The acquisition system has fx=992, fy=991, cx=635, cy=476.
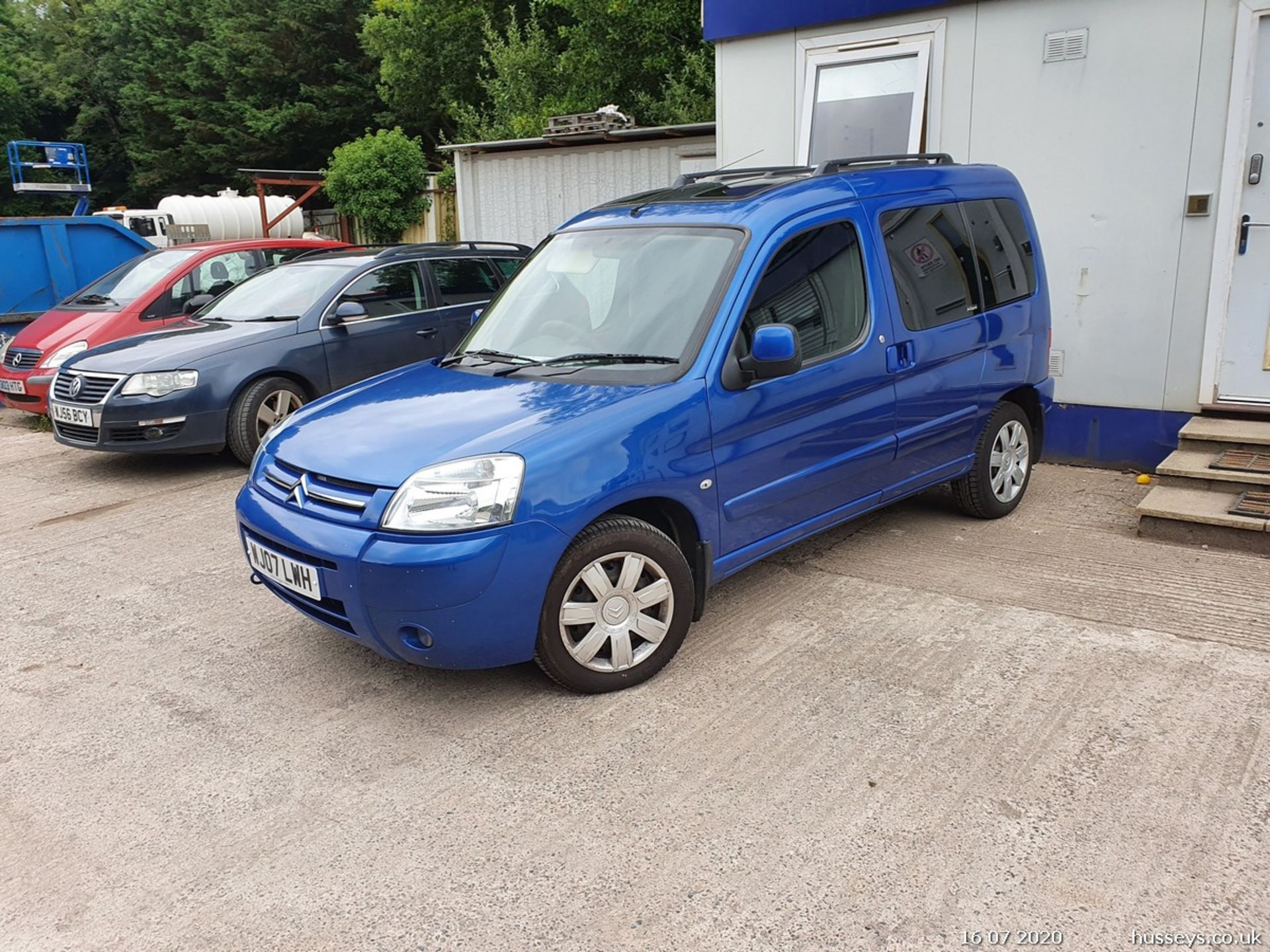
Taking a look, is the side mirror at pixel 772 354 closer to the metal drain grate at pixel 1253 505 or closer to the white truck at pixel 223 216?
the metal drain grate at pixel 1253 505

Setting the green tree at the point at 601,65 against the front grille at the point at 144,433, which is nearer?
the front grille at the point at 144,433

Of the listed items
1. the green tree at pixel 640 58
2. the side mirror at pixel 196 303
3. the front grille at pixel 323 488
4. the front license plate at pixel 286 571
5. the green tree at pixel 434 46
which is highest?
the green tree at pixel 434 46

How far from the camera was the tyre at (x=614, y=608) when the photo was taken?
3553 millimetres

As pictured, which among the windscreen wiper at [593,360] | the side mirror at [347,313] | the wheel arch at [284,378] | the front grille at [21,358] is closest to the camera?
the windscreen wiper at [593,360]

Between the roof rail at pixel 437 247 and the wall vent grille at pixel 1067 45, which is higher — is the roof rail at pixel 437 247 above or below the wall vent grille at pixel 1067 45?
below

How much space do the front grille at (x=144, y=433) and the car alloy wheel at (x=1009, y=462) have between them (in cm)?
543

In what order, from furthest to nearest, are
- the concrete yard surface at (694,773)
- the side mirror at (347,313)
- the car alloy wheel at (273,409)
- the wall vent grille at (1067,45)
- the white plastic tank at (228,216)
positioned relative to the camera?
1. the white plastic tank at (228,216)
2. the side mirror at (347,313)
3. the car alloy wheel at (273,409)
4. the wall vent grille at (1067,45)
5. the concrete yard surface at (694,773)

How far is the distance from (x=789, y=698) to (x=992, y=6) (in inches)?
214

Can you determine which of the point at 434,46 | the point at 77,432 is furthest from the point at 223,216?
the point at 77,432

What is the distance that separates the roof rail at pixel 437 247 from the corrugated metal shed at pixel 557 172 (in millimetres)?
2039

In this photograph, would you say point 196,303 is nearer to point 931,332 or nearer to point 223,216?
point 931,332

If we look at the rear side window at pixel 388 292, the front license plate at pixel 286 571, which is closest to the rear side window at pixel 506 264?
the rear side window at pixel 388 292

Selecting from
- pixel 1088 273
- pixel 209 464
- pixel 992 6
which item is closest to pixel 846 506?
pixel 1088 273

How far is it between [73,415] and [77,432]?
14 centimetres
